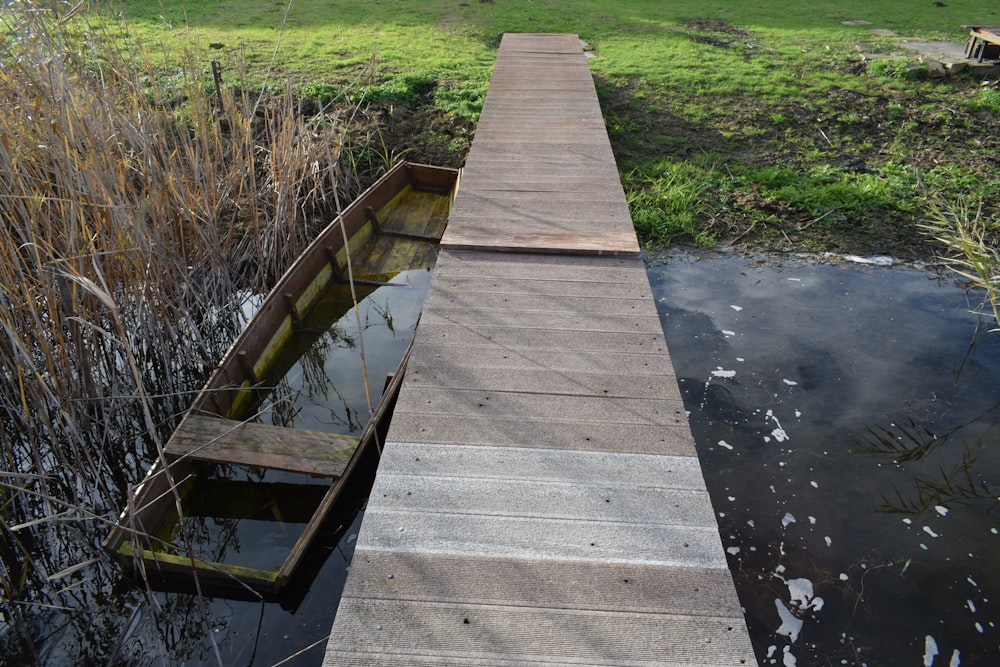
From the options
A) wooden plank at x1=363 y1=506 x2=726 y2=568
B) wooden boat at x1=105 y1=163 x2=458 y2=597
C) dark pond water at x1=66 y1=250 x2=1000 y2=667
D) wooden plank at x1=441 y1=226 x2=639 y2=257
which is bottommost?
dark pond water at x1=66 y1=250 x2=1000 y2=667

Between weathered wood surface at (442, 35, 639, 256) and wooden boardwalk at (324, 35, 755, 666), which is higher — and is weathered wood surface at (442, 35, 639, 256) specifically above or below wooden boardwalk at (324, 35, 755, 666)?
above

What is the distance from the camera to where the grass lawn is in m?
5.70

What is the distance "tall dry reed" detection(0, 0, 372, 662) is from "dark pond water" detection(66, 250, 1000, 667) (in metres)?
0.44

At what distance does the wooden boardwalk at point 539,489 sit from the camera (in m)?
2.01

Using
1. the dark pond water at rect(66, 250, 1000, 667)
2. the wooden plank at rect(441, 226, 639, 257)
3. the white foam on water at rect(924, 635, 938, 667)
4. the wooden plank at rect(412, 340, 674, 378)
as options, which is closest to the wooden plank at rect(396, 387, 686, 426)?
the wooden plank at rect(412, 340, 674, 378)

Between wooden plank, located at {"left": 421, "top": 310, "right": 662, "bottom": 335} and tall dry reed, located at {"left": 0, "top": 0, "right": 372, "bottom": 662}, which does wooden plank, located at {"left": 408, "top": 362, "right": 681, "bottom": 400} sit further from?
tall dry reed, located at {"left": 0, "top": 0, "right": 372, "bottom": 662}

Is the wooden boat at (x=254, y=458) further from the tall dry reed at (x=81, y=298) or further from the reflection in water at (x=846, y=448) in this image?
the reflection in water at (x=846, y=448)

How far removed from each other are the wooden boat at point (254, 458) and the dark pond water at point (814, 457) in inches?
6.5

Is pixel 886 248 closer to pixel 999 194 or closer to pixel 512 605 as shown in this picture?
pixel 999 194

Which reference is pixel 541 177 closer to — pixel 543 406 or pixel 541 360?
pixel 541 360

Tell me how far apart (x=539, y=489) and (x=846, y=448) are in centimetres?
203

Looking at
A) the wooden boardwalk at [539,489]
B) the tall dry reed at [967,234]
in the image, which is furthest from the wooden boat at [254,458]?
the tall dry reed at [967,234]

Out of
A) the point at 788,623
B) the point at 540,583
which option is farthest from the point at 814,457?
the point at 540,583

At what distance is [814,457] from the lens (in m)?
3.53
